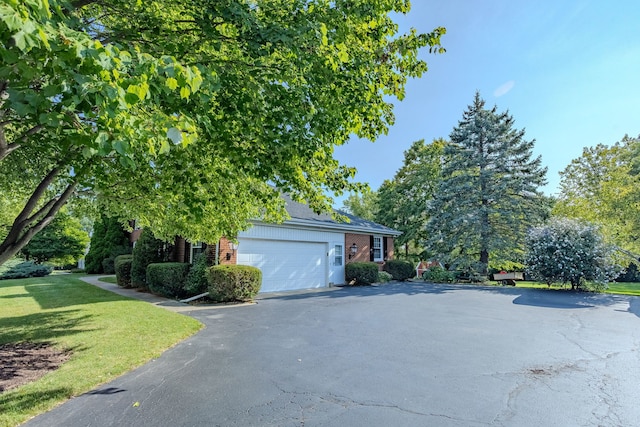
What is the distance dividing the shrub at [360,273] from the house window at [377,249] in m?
2.78

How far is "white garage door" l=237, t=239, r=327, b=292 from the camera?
13.3 m

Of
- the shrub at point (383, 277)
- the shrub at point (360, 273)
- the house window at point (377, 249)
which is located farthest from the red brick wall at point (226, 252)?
the house window at point (377, 249)

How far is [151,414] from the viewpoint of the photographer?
342 centimetres

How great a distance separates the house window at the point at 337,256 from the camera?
17.3 meters

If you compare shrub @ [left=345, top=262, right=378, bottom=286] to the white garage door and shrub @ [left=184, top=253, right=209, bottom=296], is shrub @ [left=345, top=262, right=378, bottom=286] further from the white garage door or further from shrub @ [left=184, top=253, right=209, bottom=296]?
shrub @ [left=184, top=253, right=209, bottom=296]

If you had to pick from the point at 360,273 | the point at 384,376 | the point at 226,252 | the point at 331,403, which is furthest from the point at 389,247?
the point at 331,403

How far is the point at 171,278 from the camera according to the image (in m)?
12.2

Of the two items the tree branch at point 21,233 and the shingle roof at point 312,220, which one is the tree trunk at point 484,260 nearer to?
the shingle roof at point 312,220

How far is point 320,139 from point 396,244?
982 inches

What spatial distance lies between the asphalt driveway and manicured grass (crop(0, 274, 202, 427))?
1.05ft

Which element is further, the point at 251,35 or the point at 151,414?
the point at 251,35

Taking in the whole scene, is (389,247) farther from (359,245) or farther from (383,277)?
(359,245)

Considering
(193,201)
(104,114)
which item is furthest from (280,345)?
(104,114)

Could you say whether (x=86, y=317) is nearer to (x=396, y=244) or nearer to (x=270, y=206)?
(x=270, y=206)
